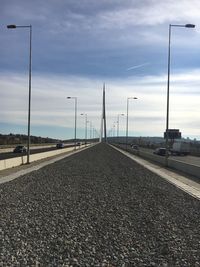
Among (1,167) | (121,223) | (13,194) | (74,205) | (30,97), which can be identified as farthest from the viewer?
(30,97)

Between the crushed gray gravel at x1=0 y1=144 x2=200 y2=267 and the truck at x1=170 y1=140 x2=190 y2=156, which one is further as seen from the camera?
the truck at x1=170 y1=140 x2=190 y2=156

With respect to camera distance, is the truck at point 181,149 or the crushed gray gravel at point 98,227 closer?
the crushed gray gravel at point 98,227

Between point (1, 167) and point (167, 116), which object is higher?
point (167, 116)

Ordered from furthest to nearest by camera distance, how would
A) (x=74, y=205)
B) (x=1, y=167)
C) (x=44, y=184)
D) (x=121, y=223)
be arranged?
(x=1, y=167)
(x=44, y=184)
(x=74, y=205)
(x=121, y=223)

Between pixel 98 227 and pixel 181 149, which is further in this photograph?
pixel 181 149

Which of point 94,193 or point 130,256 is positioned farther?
point 94,193

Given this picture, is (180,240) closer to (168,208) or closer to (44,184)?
(168,208)

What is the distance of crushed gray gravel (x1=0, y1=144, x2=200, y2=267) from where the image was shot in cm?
888

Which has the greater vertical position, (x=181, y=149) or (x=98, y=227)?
(x=181, y=149)

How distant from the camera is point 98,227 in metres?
12.2

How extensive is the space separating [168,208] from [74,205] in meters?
3.09

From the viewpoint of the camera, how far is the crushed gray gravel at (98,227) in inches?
350

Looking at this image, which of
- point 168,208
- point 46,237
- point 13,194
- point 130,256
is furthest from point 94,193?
point 130,256

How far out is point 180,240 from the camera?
10656 mm
